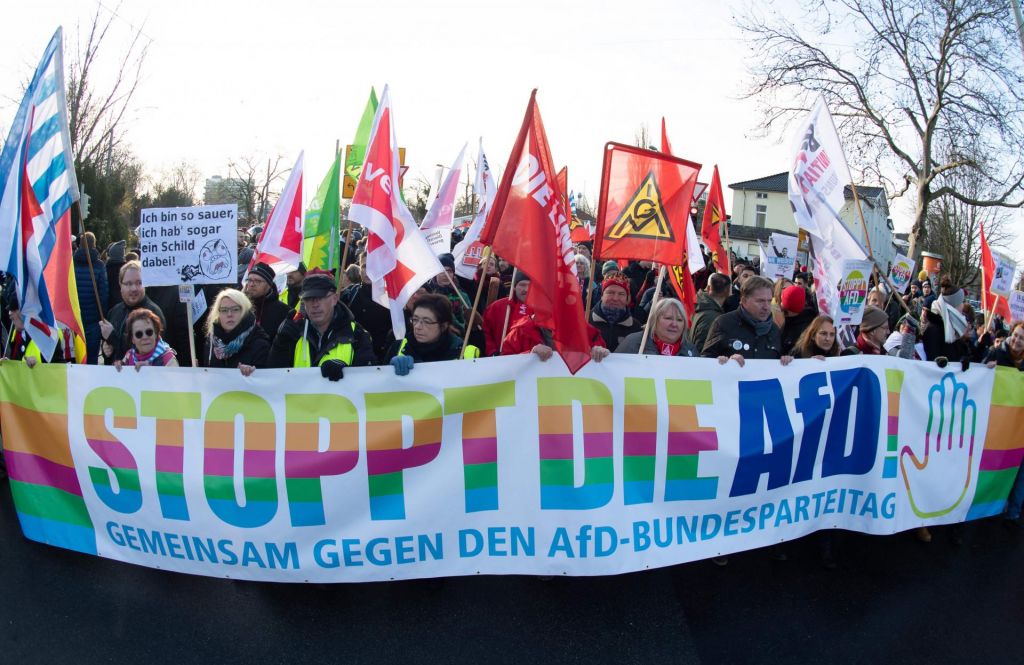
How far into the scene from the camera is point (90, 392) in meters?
4.09

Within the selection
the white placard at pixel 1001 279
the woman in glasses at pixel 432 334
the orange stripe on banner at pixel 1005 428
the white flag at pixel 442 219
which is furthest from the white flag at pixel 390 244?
the white placard at pixel 1001 279

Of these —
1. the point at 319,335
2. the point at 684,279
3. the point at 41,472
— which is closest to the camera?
the point at 41,472

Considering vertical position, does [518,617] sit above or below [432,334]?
below

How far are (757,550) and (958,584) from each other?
3.77 ft

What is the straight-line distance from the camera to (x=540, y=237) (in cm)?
382

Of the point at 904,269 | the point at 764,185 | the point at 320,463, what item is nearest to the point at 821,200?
the point at 320,463

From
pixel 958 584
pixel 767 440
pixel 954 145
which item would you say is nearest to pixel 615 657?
pixel 767 440

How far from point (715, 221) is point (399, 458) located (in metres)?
5.91

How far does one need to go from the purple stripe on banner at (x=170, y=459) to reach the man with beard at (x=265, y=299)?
2.03 metres

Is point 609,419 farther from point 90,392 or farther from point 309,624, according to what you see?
point 90,392

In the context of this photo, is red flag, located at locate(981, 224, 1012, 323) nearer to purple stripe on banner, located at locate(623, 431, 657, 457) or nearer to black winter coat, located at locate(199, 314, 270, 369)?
purple stripe on banner, located at locate(623, 431, 657, 457)

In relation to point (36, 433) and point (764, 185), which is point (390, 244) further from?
point (764, 185)

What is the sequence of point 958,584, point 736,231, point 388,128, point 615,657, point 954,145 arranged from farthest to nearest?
point 736,231 → point 954,145 → point 388,128 → point 958,584 → point 615,657

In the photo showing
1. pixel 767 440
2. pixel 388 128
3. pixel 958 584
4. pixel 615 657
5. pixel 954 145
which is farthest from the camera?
pixel 954 145
